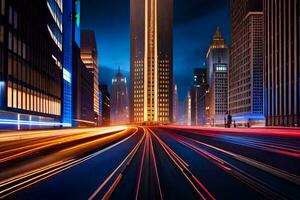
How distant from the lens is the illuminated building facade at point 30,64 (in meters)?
58.8

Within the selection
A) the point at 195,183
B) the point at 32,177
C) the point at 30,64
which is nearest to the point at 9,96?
the point at 30,64

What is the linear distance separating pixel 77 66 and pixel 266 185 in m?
154

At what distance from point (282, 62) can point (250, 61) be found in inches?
2473

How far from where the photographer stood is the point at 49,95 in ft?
292

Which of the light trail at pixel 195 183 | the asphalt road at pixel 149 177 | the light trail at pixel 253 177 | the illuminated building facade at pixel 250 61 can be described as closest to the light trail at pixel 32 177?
the asphalt road at pixel 149 177

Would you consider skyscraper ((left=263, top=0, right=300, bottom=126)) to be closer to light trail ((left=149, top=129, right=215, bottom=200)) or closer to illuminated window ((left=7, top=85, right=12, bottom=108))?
illuminated window ((left=7, top=85, right=12, bottom=108))

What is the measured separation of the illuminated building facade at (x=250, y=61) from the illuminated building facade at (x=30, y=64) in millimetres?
96631

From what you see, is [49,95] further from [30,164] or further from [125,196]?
[125,196]

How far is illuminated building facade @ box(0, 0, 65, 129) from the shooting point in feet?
193

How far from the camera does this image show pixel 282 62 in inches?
4446

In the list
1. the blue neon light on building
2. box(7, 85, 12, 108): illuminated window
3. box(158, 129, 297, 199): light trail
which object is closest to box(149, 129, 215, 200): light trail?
box(158, 129, 297, 199): light trail

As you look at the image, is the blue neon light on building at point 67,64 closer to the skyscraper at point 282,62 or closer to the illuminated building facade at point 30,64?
the illuminated building facade at point 30,64

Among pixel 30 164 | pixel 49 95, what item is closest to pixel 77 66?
pixel 49 95

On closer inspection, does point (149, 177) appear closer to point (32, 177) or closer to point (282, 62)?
point (32, 177)
